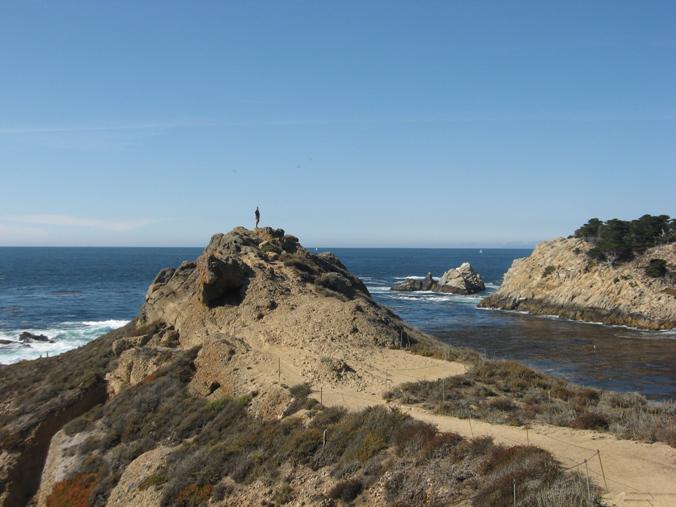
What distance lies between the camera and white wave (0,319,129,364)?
5158 centimetres

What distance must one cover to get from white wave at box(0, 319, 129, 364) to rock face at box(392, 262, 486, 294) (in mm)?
60626

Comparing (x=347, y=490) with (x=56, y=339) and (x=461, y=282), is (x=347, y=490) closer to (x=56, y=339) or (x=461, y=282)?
(x=56, y=339)

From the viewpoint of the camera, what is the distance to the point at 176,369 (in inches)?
1104

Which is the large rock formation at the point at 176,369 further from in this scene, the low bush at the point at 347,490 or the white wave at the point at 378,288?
the white wave at the point at 378,288

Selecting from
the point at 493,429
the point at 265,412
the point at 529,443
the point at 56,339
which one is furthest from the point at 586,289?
the point at 529,443

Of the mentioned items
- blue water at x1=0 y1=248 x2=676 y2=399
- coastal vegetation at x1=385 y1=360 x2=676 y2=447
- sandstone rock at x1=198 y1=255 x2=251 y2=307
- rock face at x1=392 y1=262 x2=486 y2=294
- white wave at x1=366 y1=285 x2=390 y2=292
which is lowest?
blue water at x1=0 y1=248 x2=676 y2=399

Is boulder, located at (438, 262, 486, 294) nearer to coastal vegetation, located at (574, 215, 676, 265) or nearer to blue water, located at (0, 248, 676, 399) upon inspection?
blue water, located at (0, 248, 676, 399)

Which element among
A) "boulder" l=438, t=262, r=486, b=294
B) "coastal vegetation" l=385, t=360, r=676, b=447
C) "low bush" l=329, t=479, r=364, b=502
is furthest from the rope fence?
"boulder" l=438, t=262, r=486, b=294

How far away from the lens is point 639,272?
236 feet

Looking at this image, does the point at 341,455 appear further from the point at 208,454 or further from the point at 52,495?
the point at 52,495

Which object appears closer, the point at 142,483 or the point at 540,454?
the point at 540,454

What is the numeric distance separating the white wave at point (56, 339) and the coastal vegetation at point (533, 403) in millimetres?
41075

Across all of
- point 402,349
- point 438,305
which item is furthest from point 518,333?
point 402,349

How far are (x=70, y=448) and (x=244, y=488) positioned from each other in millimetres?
12159
